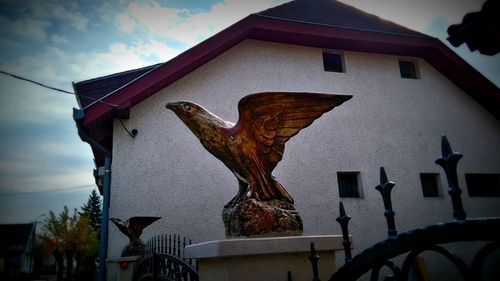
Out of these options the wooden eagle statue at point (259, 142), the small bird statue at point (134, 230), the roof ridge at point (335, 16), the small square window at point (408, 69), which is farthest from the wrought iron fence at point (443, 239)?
the small square window at point (408, 69)

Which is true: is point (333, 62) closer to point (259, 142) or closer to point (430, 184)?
point (430, 184)

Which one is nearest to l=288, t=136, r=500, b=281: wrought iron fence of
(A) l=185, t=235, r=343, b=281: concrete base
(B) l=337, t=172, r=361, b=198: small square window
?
(A) l=185, t=235, r=343, b=281: concrete base

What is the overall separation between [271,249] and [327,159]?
6.11m

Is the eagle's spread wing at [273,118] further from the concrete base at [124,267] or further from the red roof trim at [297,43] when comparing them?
the red roof trim at [297,43]

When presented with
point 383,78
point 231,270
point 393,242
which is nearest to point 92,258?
point 383,78

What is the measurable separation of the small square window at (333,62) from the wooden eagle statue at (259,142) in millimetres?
6756

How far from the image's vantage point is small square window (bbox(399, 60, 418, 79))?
9453 millimetres

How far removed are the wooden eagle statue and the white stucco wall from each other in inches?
165

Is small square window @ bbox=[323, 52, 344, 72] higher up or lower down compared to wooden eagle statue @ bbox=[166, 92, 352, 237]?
higher up

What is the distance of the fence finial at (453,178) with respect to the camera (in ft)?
3.38

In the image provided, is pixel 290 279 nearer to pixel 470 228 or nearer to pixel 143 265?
pixel 470 228

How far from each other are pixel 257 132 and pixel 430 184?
24.7 feet

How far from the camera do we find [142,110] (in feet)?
22.9

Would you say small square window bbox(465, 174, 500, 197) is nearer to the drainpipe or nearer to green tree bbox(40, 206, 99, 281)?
the drainpipe
